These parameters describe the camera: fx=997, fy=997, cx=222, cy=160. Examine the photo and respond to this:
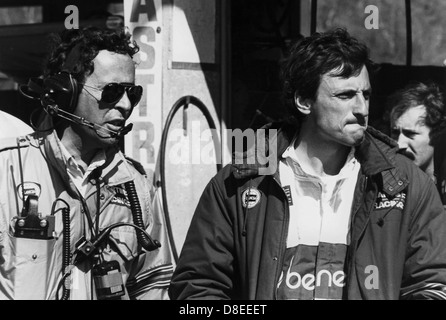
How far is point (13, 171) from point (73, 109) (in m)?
0.44

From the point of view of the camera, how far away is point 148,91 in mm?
6520

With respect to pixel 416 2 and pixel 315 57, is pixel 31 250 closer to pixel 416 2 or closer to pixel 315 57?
pixel 315 57

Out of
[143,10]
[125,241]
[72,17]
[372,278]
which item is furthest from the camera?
[72,17]

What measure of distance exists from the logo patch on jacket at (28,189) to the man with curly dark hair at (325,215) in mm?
707

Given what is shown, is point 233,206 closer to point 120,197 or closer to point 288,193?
point 288,193

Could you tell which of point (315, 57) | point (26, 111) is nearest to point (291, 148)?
point (315, 57)

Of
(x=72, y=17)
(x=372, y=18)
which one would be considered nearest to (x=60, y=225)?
(x=372, y=18)

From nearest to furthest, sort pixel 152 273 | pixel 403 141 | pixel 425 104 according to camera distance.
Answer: pixel 152 273 < pixel 403 141 < pixel 425 104

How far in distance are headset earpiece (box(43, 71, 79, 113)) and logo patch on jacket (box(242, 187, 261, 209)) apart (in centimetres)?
92

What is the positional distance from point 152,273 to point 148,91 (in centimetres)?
213

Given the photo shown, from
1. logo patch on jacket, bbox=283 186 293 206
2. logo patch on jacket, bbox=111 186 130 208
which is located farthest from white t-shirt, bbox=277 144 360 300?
logo patch on jacket, bbox=111 186 130 208

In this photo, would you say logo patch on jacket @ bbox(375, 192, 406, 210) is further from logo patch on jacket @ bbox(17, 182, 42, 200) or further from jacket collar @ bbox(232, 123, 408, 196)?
logo patch on jacket @ bbox(17, 182, 42, 200)

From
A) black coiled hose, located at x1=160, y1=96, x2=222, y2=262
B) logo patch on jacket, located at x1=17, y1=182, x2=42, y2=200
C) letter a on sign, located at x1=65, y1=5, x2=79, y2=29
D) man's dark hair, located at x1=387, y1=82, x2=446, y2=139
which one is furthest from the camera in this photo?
letter a on sign, located at x1=65, y1=5, x2=79, y2=29

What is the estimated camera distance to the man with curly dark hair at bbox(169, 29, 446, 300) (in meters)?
4.22
